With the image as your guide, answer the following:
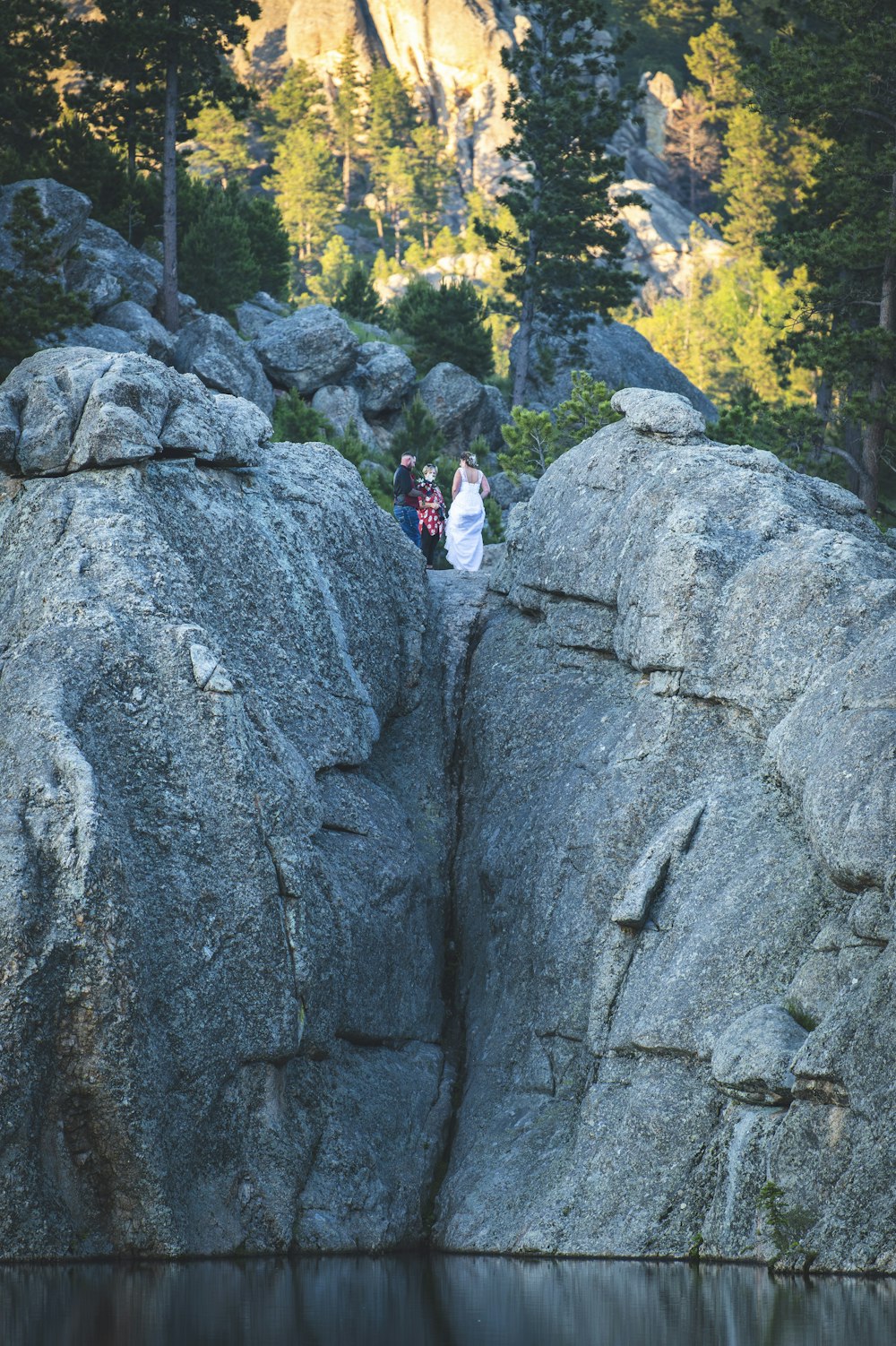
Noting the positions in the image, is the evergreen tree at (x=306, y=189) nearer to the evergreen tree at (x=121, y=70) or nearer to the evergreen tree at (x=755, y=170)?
the evergreen tree at (x=755, y=170)

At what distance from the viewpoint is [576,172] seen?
6122 cm

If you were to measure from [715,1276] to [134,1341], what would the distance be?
6790 millimetres

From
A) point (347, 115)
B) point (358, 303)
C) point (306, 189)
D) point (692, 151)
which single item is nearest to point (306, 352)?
point (358, 303)

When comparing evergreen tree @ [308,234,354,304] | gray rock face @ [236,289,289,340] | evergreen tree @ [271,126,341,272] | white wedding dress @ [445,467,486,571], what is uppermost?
white wedding dress @ [445,467,486,571]

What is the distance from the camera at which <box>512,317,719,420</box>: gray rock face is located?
2680 inches

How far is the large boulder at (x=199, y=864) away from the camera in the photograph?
1792 cm

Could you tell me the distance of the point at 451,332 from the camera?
6162 cm

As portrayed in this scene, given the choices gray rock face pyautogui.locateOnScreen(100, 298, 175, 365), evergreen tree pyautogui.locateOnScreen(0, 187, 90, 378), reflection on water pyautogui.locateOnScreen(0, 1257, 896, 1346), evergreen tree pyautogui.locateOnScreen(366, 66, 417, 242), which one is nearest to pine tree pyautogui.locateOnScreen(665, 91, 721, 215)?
evergreen tree pyautogui.locateOnScreen(366, 66, 417, 242)

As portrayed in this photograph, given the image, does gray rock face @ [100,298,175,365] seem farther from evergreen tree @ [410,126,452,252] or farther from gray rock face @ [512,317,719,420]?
evergreen tree @ [410,126,452,252]

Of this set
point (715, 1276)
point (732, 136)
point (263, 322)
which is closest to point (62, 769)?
point (715, 1276)

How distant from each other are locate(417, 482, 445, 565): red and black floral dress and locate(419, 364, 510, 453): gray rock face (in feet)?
83.7

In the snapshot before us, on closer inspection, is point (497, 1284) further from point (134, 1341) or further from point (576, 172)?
point (576, 172)

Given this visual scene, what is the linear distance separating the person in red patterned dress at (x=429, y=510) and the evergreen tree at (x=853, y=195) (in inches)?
442

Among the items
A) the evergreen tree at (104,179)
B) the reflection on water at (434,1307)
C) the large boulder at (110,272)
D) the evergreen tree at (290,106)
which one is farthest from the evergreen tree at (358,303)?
the evergreen tree at (290,106)
